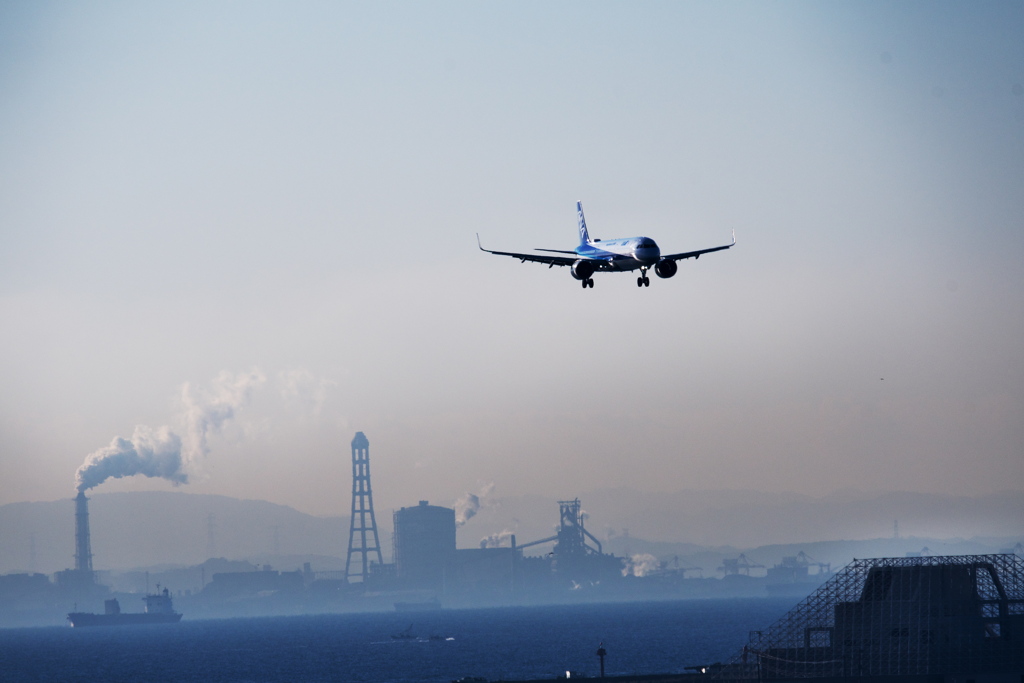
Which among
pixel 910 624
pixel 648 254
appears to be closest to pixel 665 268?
pixel 648 254

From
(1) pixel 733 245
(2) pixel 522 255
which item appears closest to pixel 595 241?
(2) pixel 522 255

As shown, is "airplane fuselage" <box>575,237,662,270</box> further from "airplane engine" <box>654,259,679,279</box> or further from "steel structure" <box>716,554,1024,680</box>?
"steel structure" <box>716,554,1024,680</box>

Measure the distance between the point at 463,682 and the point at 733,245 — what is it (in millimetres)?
71227

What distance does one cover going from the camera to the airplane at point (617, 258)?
83312mm

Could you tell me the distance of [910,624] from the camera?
107250mm

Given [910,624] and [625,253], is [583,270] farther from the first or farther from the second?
[910,624]

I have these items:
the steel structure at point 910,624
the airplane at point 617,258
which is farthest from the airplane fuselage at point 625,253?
the steel structure at point 910,624

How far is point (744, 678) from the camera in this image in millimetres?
110312

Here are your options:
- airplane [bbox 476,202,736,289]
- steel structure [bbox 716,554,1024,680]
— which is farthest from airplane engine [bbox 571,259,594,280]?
steel structure [bbox 716,554,1024,680]

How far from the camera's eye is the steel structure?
10538 cm

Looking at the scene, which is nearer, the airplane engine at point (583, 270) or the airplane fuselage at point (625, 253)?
the airplane fuselage at point (625, 253)

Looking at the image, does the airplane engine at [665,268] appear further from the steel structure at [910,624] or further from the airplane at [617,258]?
the steel structure at [910,624]

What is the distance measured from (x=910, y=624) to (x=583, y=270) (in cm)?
4867

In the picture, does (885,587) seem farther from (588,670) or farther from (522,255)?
(588,670)
